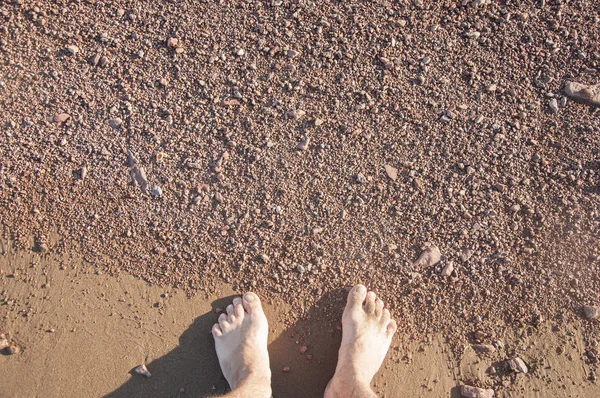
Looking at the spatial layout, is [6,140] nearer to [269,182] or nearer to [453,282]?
[269,182]

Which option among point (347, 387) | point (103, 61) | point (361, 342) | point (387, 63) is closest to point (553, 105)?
point (387, 63)

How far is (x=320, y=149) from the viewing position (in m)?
2.47

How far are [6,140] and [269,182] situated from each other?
5.33 feet

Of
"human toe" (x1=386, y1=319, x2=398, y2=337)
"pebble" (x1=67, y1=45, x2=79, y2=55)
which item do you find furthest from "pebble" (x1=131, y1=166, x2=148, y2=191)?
"human toe" (x1=386, y1=319, x2=398, y2=337)

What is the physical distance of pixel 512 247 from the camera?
7.97 ft

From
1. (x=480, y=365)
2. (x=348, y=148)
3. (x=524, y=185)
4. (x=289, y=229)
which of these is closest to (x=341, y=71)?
(x=348, y=148)

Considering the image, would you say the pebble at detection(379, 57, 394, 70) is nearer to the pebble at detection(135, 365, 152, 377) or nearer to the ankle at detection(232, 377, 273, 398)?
the ankle at detection(232, 377, 273, 398)

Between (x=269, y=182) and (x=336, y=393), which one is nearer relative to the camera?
(x=336, y=393)

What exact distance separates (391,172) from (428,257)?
0.55 m

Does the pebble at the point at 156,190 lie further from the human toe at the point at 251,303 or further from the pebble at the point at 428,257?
the pebble at the point at 428,257

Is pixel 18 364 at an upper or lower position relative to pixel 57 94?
lower

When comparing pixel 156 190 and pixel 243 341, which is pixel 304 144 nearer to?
pixel 156 190

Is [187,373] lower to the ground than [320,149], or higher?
lower

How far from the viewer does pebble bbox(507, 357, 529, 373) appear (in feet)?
7.64
